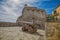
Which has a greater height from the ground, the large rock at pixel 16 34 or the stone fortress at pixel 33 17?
the stone fortress at pixel 33 17

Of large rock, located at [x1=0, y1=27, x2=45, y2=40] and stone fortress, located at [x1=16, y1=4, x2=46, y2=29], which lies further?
stone fortress, located at [x1=16, y1=4, x2=46, y2=29]

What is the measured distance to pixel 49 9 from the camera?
4.59m

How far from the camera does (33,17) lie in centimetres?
451

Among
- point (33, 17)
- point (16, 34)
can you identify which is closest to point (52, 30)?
point (33, 17)

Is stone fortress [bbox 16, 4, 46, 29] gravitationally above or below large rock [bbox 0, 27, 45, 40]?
above

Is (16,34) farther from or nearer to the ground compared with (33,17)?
nearer to the ground

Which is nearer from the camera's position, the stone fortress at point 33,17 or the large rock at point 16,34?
the large rock at point 16,34

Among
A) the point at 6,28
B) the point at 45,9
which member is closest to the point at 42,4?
the point at 45,9

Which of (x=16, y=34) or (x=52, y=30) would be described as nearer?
(x=16, y=34)

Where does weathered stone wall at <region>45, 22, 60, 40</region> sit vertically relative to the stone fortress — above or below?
below

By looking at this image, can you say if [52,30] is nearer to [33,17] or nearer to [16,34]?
[33,17]

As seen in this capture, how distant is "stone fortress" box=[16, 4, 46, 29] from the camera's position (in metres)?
4.47

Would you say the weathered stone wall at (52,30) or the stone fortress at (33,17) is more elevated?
the stone fortress at (33,17)

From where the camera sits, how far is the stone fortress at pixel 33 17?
4468 mm
